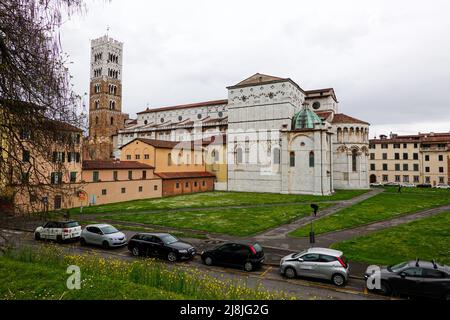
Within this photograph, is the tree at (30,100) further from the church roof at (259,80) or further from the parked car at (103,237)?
the church roof at (259,80)

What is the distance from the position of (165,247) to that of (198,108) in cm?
5984

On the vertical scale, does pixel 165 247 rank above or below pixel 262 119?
below

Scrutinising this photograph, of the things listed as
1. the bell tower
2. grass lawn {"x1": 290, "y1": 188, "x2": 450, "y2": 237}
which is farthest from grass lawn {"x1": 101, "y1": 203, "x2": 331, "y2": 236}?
the bell tower

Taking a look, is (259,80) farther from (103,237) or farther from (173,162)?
(103,237)

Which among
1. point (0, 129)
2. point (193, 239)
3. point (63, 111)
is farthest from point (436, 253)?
point (0, 129)

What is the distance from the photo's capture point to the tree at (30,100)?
731 centimetres

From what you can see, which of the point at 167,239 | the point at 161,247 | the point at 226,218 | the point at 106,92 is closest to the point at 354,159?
the point at 226,218

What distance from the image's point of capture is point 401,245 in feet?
58.7

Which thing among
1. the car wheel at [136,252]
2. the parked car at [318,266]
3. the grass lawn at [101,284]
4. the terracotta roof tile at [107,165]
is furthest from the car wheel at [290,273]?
the terracotta roof tile at [107,165]

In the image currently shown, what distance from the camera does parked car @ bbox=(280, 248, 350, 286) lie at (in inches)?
475

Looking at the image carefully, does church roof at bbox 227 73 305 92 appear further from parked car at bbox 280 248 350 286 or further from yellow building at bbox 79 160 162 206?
parked car at bbox 280 248 350 286

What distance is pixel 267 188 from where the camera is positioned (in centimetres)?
5138

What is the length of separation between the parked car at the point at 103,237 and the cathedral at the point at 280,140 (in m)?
33.5
